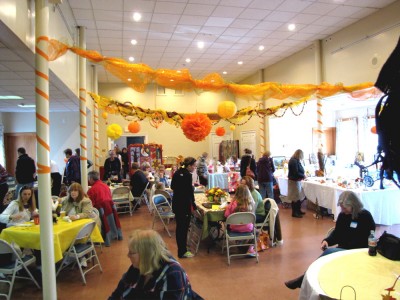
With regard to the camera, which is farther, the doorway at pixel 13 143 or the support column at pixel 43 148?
the doorway at pixel 13 143

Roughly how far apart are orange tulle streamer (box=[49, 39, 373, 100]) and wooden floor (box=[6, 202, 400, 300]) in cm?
263

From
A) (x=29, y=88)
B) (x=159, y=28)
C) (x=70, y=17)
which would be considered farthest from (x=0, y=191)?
(x=159, y=28)

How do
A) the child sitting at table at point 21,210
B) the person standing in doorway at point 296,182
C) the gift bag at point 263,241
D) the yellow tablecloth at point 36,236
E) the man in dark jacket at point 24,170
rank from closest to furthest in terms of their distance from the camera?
1. the yellow tablecloth at point 36,236
2. the child sitting at table at point 21,210
3. the gift bag at point 263,241
4. the man in dark jacket at point 24,170
5. the person standing in doorway at point 296,182

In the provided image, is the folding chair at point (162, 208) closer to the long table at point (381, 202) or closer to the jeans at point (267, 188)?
the jeans at point (267, 188)

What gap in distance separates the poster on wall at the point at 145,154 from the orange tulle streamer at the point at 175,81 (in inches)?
219

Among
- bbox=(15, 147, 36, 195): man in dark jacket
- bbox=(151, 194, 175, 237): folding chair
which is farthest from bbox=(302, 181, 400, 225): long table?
bbox=(15, 147, 36, 195): man in dark jacket

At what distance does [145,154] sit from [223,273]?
265 inches

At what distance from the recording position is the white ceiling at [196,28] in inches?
253

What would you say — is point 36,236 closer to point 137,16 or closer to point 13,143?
point 137,16

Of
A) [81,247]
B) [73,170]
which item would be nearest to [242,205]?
[81,247]

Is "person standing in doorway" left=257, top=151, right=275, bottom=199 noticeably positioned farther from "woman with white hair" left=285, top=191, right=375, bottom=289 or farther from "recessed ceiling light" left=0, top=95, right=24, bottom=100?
"recessed ceiling light" left=0, top=95, right=24, bottom=100

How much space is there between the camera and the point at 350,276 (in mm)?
2328

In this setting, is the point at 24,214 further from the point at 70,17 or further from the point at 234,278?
the point at 70,17

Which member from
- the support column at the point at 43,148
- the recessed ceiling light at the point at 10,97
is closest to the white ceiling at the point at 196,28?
the recessed ceiling light at the point at 10,97
